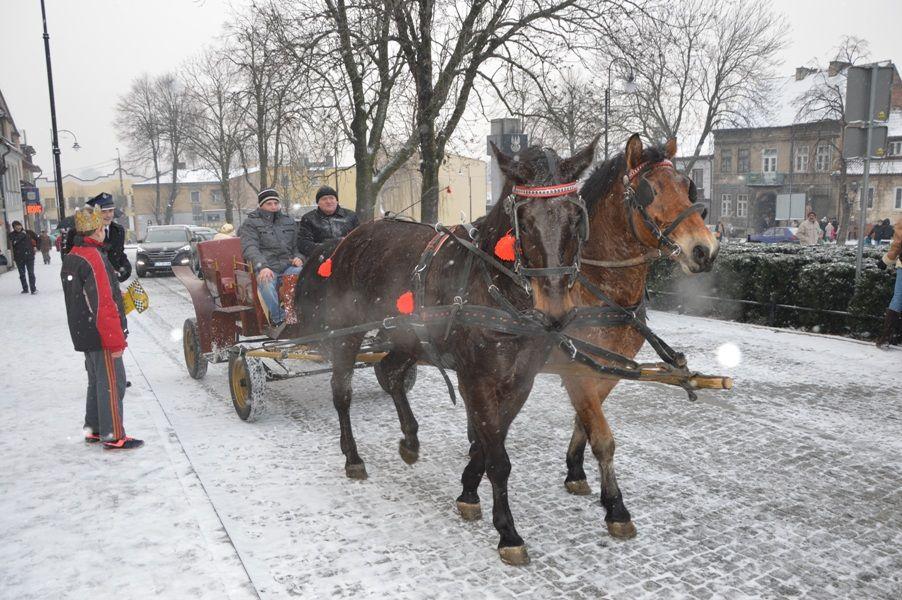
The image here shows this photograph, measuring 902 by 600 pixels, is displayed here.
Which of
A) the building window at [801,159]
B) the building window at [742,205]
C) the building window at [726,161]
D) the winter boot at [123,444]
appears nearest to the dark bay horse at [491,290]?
the winter boot at [123,444]

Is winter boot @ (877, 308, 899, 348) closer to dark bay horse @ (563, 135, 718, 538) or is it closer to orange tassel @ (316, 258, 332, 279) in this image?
dark bay horse @ (563, 135, 718, 538)

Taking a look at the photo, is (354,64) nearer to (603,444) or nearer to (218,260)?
(218,260)

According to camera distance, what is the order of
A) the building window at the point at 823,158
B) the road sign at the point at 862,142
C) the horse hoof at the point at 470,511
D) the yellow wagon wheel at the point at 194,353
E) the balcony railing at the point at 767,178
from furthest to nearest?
the balcony railing at the point at 767,178 < the building window at the point at 823,158 < the road sign at the point at 862,142 < the yellow wagon wheel at the point at 194,353 < the horse hoof at the point at 470,511

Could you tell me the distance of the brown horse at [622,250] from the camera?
Result: 415 cm

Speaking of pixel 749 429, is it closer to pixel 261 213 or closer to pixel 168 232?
pixel 261 213

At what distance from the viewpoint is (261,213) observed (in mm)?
7285

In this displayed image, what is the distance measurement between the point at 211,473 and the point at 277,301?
2.14 metres

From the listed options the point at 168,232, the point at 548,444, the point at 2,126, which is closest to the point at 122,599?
the point at 548,444

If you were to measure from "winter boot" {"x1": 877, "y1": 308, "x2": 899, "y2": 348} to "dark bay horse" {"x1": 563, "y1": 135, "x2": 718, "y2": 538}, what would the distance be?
618 centimetres

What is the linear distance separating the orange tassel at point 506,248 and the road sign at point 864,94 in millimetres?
8775

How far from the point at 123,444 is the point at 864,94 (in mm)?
10877

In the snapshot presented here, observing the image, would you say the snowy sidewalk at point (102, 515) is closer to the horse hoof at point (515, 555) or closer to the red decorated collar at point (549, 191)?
the horse hoof at point (515, 555)

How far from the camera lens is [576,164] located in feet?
11.9

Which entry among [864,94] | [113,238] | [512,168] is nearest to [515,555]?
[512,168]
